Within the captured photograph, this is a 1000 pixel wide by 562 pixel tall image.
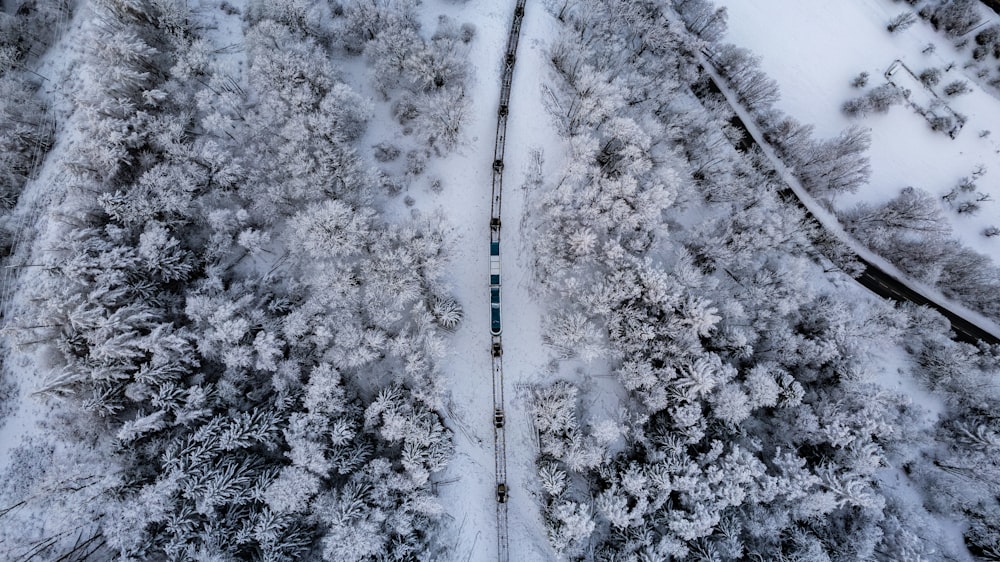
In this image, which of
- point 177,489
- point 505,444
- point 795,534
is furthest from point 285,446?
point 795,534

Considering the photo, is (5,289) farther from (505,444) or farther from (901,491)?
(901,491)

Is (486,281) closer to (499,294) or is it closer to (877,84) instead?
(499,294)

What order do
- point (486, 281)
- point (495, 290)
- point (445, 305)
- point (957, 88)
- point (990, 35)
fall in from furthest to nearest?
point (990, 35), point (957, 88), point (486, 281), point (495, 290), point (445, 305)

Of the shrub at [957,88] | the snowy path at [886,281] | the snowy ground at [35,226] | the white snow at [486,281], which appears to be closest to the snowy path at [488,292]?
the white snow at [486,281]

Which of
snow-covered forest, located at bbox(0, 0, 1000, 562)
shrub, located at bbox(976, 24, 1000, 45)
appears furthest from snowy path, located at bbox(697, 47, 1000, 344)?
shrub, located at bbox(976, 24, 1000, 45)

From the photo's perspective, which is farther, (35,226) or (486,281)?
(486,281)

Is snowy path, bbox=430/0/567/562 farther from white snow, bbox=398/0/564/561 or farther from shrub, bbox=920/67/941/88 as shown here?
shrub, bbox=920/67/941/88

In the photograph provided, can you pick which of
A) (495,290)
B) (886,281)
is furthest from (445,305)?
(886,281)
